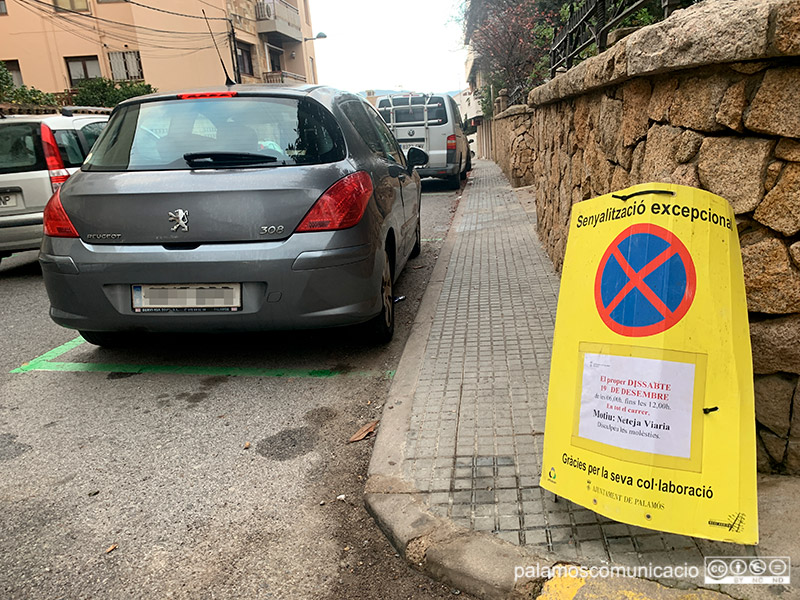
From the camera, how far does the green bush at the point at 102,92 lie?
87.2 ft

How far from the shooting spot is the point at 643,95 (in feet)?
8.91

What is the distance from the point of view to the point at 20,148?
6477 millimetres

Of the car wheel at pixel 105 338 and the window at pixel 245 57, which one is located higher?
the window at pixel 245 57

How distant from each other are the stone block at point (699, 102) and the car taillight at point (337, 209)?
1.74 m

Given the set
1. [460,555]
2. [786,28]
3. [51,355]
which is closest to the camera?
[786,28]

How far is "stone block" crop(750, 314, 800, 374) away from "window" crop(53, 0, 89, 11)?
114 feet

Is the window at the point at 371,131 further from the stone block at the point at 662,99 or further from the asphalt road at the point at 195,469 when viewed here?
the stone block at the point at 662,99

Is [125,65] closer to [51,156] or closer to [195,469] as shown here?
[51,156]

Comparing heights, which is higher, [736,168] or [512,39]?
[512,39]

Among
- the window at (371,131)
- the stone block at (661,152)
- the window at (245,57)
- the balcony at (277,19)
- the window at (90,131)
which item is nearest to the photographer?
the stone block at (661,152)

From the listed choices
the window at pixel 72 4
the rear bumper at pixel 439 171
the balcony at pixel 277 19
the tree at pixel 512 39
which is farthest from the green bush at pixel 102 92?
the rear bumper at pixel 439 171

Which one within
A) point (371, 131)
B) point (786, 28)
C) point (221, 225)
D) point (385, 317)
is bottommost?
point (385, 317)

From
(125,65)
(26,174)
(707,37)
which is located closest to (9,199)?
(26,174)

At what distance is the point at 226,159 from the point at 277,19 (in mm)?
33452
